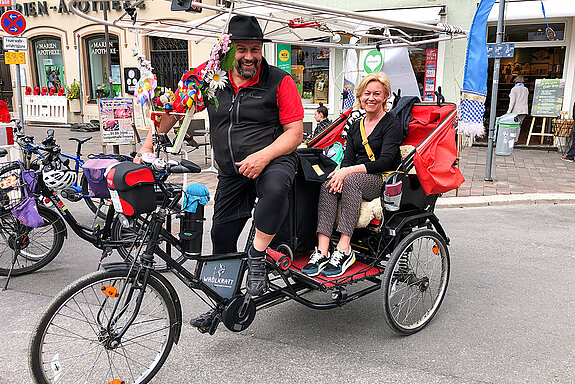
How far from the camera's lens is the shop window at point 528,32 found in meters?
12.1

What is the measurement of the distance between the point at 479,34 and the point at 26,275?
6.37 metres

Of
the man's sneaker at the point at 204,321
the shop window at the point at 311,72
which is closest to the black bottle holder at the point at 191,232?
the man's sneaker at the point at 204,321

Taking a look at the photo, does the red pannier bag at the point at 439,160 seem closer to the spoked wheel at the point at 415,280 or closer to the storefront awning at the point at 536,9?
the spoked wheel at the point at 415,280

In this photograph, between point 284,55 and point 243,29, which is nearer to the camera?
point 243,29

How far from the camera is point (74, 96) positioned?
698 inches

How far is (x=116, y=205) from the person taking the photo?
257 cm

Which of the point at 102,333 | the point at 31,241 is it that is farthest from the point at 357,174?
the point at 31,241

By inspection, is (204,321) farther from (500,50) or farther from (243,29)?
(500,50)

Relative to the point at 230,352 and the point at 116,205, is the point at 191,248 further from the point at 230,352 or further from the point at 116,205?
the point at 230,352

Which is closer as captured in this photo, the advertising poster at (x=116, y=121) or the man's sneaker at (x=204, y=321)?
the man's sneaker at (x=204, y=321)

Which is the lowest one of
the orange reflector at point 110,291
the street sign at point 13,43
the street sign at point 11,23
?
the orange reflector at point 110,291

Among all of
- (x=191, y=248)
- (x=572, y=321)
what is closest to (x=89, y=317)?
(x=191, y=248)

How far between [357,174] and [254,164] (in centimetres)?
90

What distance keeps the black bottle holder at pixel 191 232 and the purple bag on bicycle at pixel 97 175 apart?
3.25 feet
